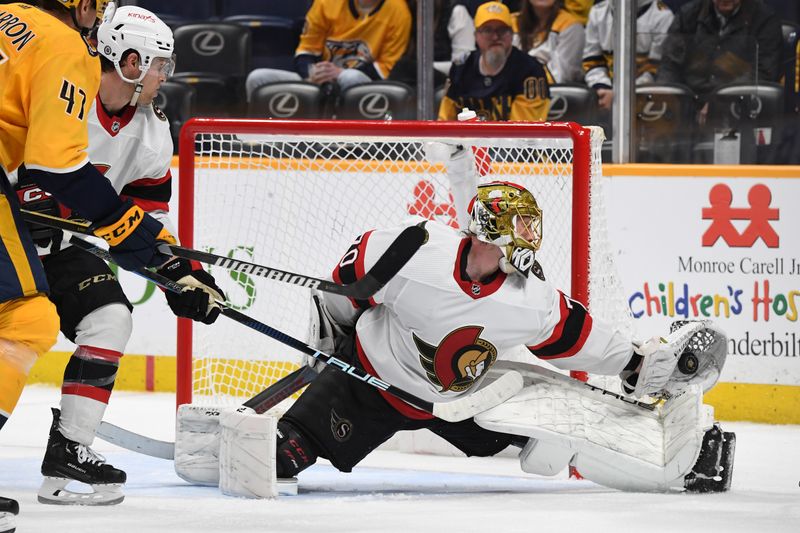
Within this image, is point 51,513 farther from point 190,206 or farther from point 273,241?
point 273,241

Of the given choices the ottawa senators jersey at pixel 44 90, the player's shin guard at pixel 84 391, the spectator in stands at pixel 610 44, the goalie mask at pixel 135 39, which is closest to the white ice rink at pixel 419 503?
the player's shin guard at pixel 84 391

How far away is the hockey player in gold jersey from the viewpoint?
8.45ft

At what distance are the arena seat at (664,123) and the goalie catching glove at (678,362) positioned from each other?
133 centimetres

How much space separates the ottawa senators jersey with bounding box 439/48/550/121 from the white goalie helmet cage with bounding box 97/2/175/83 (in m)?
1.83

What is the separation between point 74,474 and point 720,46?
8.98ft

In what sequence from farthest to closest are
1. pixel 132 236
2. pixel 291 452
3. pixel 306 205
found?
pixel 306 205 → pixel 291 452 → pixel 132 236

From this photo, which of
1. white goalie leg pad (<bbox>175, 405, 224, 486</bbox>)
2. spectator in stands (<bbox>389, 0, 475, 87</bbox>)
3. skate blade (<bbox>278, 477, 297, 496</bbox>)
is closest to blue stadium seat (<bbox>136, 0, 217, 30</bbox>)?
spectator in stands (<bbox>389, 0, 475, 87</bbox>)

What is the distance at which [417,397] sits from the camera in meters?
3.23

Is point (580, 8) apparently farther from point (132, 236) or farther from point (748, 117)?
point (132, 236)

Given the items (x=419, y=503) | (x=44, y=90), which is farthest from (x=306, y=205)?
(x=44, y=90)

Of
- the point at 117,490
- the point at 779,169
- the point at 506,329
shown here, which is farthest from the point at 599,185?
the point at 117,490

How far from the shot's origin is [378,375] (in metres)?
3.27

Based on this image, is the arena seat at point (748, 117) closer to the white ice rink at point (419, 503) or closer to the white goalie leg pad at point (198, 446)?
the white ice rink at point (419, 503)

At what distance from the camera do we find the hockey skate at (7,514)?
2.60m
